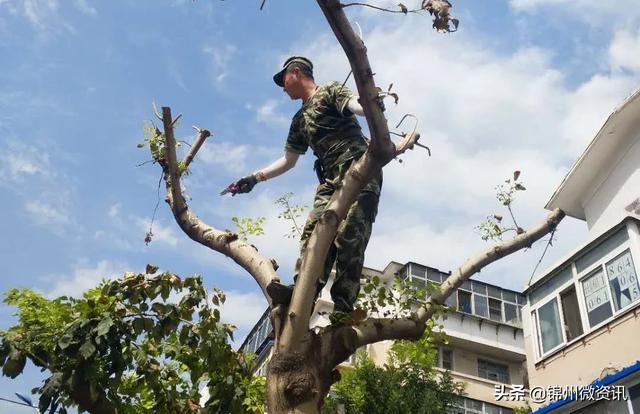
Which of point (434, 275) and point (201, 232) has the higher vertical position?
point (434, 275)

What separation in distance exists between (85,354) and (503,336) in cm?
2188

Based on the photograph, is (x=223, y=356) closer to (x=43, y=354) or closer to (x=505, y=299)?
(x=43, y=354)

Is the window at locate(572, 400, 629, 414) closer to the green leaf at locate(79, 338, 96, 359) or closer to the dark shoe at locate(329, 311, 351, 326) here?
the dark shoe at locate(329, 311, 351, 326)

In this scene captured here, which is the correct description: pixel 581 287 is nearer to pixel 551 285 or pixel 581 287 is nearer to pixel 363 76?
pixel 551 285

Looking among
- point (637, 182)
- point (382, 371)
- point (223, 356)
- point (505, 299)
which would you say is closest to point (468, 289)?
point (505, 299)

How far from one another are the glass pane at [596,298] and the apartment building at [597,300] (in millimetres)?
18

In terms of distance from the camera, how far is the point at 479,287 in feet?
84.2

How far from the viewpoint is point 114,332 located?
4.64 m

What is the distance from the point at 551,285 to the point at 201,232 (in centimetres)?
1003

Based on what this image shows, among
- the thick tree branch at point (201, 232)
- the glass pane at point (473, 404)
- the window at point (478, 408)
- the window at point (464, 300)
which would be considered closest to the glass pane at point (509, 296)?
the window at point (464, 300)

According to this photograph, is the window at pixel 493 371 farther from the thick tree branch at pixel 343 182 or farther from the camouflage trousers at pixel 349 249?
the thick tree branch at pixel 343 182

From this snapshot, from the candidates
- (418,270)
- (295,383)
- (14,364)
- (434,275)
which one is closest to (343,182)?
(295,383)

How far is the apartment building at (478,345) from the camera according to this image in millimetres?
22797

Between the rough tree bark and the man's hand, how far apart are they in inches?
26.0
